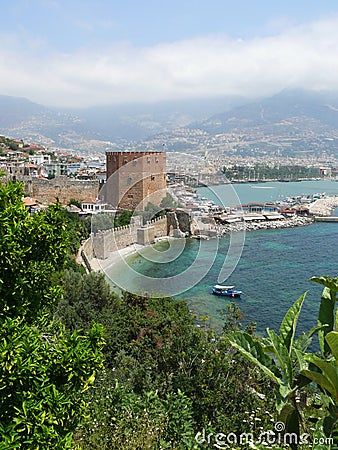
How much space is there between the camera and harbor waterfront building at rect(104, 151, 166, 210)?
1288 cm

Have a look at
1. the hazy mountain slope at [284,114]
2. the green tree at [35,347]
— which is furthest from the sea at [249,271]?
the hazy mountain slope at [284,114]

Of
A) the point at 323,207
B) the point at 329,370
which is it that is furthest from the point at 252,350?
the point at 323,207

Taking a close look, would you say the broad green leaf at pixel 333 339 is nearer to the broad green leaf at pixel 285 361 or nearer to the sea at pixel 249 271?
the broad green leaf at pixel 285 361

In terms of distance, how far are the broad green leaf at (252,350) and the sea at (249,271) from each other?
530 centimetres

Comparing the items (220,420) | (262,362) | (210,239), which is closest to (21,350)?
(262,362)

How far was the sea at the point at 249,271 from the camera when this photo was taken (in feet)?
28.1

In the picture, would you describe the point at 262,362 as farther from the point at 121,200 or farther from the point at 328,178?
the point at 328,178

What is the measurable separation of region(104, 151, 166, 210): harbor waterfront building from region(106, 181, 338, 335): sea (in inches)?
69.0

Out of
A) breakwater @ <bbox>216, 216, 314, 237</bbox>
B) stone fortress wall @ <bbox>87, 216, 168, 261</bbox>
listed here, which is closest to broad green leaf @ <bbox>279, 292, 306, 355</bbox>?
stone fortress wall @ <bbox>87, 216, 168, 261</bbox>

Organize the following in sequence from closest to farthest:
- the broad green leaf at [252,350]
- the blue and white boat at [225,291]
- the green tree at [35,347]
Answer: the broad green leaf at [252,350] < the green tree at [35,347] < the blue and white boat at [225,291]

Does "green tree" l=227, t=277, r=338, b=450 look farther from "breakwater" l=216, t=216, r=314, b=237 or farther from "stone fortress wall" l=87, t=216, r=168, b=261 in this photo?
"breakwater" l=216, t=216, r=314, b=237

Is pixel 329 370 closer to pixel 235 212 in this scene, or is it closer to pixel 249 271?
pixel 249 271

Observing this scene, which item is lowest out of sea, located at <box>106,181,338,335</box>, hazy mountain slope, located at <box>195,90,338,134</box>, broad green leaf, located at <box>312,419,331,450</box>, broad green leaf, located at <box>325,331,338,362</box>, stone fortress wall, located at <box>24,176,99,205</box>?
sea, located at <box>106,181,338,335</box>

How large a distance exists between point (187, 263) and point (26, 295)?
11.8m
